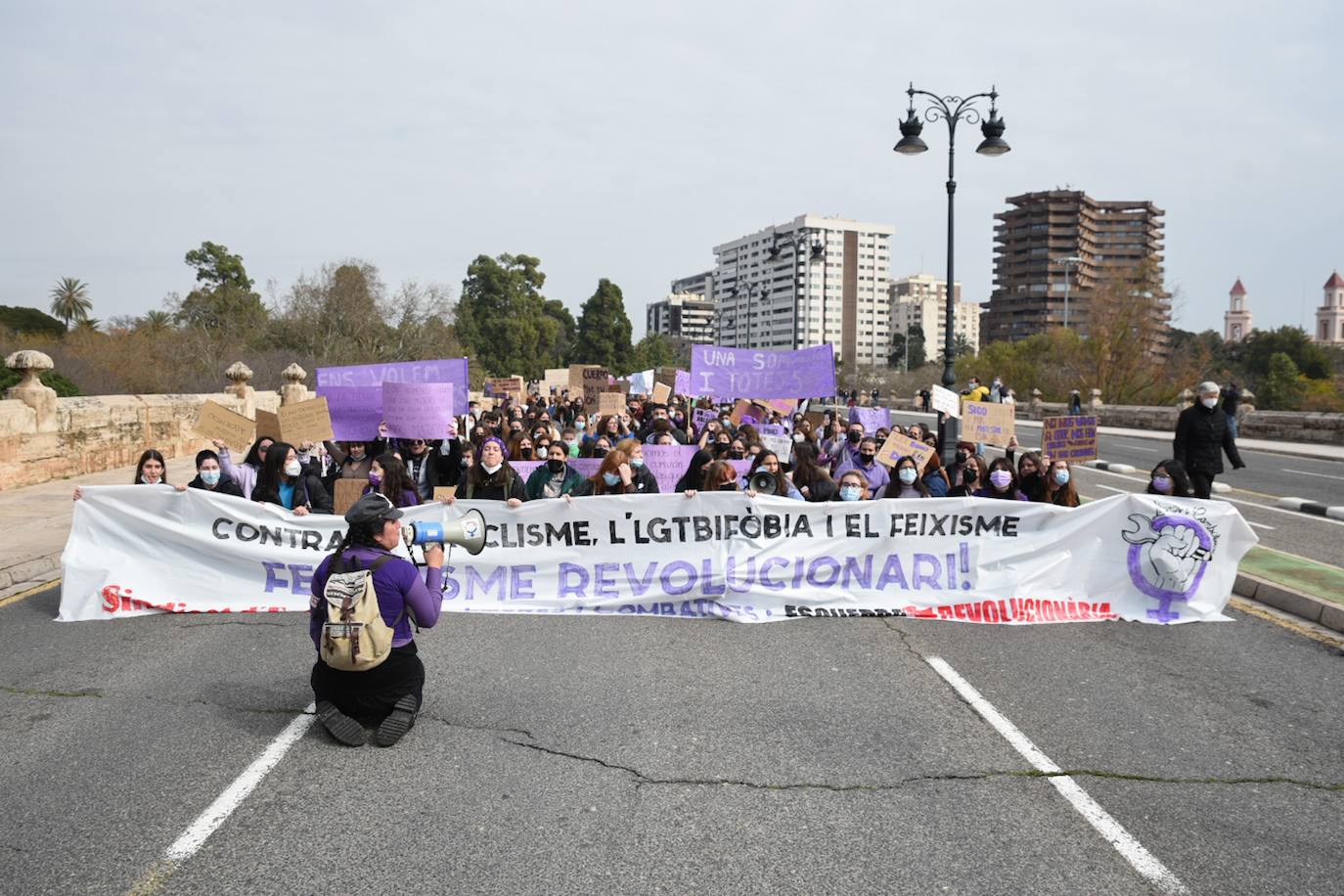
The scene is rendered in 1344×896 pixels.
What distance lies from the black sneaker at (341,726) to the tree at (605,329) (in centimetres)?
8173

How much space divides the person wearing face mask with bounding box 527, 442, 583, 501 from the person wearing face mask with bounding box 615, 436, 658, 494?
57cm

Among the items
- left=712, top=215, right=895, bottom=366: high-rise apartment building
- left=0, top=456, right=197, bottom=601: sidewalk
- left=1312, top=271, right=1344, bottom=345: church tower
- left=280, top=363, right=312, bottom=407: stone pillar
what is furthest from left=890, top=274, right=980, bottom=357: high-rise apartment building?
left=0, top=456, right=197, bottom=601: sidewalk

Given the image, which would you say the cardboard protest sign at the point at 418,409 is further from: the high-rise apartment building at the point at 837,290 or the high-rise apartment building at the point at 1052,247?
the high-rise apartment building at the point at 837,290

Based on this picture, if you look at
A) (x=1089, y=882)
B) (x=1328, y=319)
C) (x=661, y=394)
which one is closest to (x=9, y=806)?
(x=1089, y=882)

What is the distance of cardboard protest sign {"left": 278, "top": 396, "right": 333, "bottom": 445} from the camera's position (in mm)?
10070

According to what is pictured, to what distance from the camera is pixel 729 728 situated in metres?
5.21

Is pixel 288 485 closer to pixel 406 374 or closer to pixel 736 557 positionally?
pixel 736 557

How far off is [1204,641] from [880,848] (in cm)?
457

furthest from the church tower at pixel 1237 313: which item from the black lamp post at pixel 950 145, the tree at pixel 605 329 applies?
the black lamp post at pixel 950 145

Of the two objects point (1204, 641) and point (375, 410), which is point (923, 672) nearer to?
point (1204, 641)

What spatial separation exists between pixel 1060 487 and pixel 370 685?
674 cm

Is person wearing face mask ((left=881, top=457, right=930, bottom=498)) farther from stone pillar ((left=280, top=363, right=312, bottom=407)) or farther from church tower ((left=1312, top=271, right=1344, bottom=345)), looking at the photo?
church tower ((left=1312, top=271, right=1344, bottom=345))

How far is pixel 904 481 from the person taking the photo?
31.4 ft

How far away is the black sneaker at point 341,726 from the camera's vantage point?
495cm
